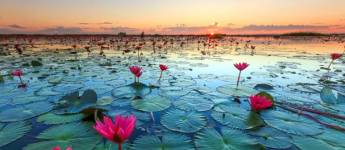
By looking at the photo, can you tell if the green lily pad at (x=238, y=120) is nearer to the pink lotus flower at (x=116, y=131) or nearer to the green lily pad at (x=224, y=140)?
the green lily pad at (x=224, y=140)

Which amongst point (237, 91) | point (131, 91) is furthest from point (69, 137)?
point (237, 91)

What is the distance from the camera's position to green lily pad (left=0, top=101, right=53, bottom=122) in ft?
8.52

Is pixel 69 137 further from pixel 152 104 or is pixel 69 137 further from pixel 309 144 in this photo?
pixel 309 144

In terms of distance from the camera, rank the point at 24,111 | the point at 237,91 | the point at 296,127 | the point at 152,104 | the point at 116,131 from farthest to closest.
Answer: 1. the point at 237,91
2. the point at 152,104
3. the point at 24,111
4. the point at 296,127
5. the point at 116,131

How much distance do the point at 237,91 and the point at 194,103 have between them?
1105 millimetres

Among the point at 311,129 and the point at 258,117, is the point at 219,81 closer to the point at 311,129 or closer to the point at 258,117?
the point at 258,117

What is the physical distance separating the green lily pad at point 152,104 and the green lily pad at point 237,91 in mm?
1203

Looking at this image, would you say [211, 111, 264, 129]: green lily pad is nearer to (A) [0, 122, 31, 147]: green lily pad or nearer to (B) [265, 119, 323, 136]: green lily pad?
(B) [265, 119, 323, 136]: green lily pad

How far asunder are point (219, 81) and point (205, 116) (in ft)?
7.17

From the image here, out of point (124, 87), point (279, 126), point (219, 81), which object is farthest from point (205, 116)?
point (219, 81)

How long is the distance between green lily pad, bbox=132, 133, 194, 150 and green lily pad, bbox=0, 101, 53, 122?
1610 mm

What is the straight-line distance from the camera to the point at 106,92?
12.5 ft

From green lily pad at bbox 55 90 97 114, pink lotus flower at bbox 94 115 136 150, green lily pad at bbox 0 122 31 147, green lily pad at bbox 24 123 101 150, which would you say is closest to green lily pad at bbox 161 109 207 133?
green lily pad at bbox 24 123 101 150

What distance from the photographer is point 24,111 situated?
2.78 meters
